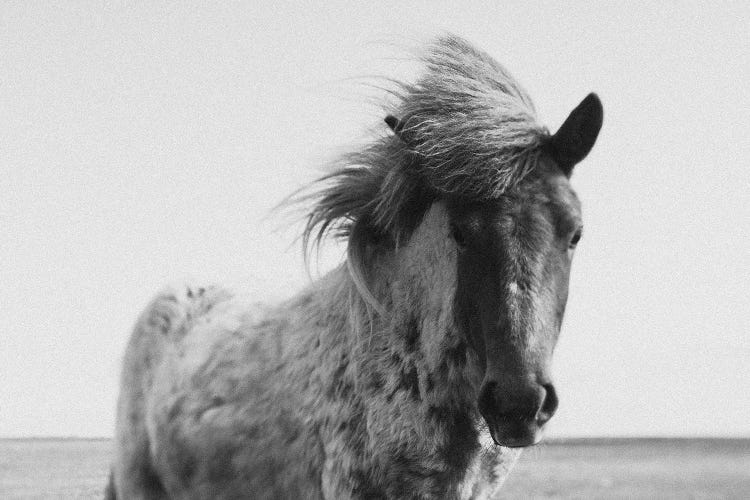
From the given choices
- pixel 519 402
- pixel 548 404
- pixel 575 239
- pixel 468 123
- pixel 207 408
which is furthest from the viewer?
pixel 207 408

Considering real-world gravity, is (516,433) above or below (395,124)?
below

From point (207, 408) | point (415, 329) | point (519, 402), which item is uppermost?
point (519, 402)

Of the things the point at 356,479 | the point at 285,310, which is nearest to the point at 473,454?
the point at 356,479

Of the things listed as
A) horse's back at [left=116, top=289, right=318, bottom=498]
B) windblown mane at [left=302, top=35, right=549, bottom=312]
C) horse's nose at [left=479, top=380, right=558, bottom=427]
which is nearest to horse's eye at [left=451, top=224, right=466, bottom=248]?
windblown mane at [left=302, top=35, right=549, bottom=312]

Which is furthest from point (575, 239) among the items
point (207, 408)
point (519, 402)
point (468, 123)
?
point (207, 408)

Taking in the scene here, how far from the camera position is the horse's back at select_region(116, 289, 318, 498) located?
3.93 meters

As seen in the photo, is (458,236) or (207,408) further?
(207,408)

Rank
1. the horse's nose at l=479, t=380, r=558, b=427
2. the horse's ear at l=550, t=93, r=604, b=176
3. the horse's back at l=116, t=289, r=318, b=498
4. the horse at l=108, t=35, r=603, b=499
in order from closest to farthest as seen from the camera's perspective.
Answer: the horse's nose at l=479, t=380, r=558, b=427
the horse at l=108, t=35, r=603, b=499
the horse's ear at l=550, t=93, r=604, b=176
the horse's back at l=116, t=289, r=318, b=498

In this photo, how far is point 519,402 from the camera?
3010 mm

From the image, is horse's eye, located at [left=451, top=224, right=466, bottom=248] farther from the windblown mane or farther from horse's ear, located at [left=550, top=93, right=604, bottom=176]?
horse's ear, located at [left=550, top=93, right=604, bottom=176]

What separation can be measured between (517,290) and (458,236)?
41 cm

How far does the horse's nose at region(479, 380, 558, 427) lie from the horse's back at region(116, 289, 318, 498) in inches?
41.4

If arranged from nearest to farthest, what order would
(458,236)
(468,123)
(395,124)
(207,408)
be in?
1. (458,236)
2. (468,123)
3. (395,124)
4. (207,408)

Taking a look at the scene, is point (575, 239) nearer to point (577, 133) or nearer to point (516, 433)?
point (577, 133)
